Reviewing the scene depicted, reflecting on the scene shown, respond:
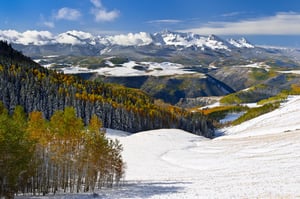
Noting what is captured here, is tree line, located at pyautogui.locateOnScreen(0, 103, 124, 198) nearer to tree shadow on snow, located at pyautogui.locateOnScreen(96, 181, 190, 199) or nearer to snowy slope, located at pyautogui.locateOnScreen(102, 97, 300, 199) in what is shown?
tree shadow on snow, located at pyautogui.locateOnScreen(96, 181, 190, 199)

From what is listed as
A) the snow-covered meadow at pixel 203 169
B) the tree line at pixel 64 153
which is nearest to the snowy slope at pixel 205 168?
the snow-covered meadow at pixel 203 169

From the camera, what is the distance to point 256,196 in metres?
38.4

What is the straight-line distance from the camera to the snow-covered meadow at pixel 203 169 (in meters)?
43.0

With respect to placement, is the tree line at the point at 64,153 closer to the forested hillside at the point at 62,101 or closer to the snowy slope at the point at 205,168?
the snowy slope at the point at 205,168

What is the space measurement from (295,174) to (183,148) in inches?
2225

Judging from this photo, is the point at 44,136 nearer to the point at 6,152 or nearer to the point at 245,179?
the point at 6,152

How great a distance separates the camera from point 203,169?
71375mm

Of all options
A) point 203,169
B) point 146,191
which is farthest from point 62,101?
point 146,191

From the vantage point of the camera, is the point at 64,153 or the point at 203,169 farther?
the point at 203,169

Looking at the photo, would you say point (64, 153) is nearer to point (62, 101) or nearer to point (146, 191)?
point (146, 191)

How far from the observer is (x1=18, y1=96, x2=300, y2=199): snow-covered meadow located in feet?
141

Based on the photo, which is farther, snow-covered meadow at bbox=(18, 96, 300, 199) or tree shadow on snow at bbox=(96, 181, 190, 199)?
tree shadow on snow at bbox=(96, 181, 190, 199)

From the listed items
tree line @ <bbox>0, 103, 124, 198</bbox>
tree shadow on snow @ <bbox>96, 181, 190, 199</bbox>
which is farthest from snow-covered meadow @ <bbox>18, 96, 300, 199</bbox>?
tree line @ <bbox>0, 103, 124, 198</bbox>

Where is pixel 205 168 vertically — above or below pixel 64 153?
below
